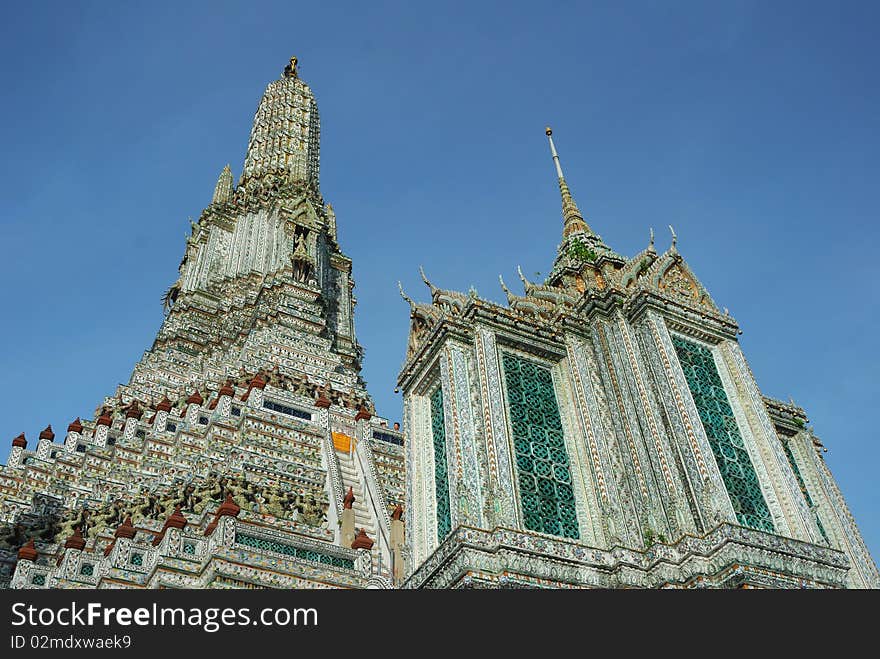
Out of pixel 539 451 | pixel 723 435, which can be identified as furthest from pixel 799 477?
pixel 539 451

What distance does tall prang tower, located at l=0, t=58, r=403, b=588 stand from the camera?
1677cm

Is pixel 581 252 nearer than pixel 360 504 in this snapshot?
Yes

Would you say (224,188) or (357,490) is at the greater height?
(224,188)

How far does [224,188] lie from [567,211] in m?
40.6

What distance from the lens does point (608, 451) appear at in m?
12.0

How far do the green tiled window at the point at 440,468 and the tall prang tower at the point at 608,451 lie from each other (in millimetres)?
33

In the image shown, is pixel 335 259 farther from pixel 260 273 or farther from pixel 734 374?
pixel 734 374

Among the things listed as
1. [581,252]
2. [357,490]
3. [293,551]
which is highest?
[357,490]

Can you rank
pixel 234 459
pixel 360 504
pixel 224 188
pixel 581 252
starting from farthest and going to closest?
pixel 224 188 → pixel 234 459 → pixel 360 504 → pixel 581 252

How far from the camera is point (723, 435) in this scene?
12.1 meters

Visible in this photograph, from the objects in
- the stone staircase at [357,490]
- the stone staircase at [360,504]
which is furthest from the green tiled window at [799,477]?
the stone staircase at [357,490]

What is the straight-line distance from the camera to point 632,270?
14.5m

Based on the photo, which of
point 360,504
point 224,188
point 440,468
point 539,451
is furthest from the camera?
point 224,188

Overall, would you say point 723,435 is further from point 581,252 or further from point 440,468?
point 581,252
